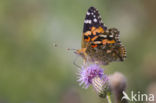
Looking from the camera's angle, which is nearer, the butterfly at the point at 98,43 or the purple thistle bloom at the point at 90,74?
the purple thistle bloom at the point at 90,74

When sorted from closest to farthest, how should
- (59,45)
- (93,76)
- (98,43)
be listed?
(93,76), (98,43), (59,45)

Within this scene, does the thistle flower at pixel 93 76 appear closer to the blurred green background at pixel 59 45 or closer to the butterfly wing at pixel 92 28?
the butterfly wing at pixel 92 28

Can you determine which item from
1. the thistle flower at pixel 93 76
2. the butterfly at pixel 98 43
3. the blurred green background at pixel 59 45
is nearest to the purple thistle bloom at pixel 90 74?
the thistle flower at pixel 93 76

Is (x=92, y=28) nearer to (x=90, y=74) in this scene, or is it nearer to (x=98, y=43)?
(x=98, y=43)

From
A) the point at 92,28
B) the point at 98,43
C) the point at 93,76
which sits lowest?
the point at 93,76

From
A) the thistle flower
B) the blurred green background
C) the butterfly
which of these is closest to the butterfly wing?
the butterfly

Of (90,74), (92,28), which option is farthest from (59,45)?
(90,74)
